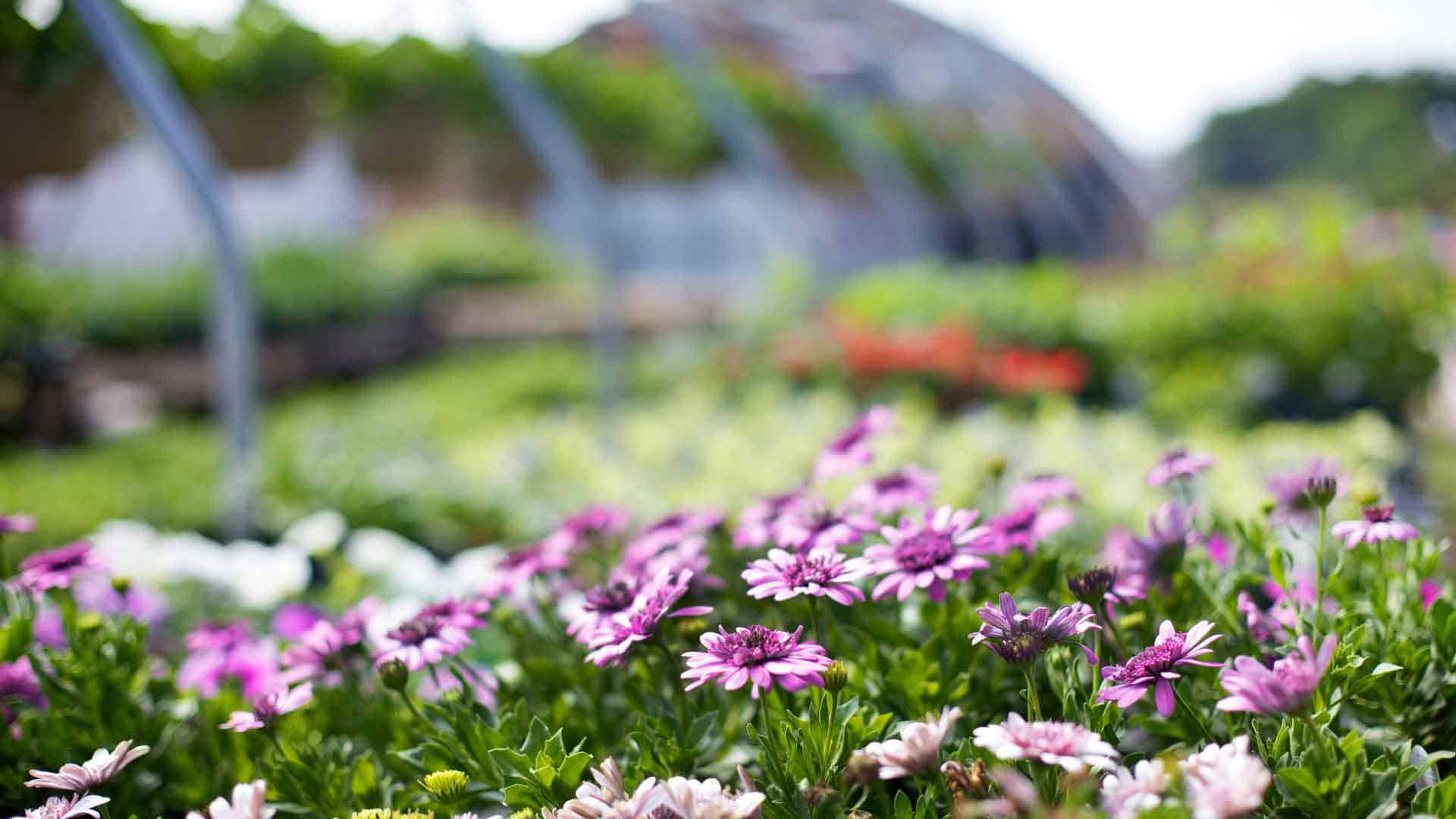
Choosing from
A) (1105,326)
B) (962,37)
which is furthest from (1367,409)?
(962,37)

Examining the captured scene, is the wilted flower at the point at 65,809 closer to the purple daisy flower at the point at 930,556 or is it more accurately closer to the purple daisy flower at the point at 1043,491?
the purple daisy flower at the point at 930,556

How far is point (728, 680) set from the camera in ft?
3.01

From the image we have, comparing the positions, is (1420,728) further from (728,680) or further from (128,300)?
(128,300)

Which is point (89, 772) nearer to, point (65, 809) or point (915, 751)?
point (65, 809)

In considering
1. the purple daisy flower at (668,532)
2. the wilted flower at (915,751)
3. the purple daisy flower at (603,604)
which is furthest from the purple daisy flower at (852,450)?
the wilted flower at (915,751)

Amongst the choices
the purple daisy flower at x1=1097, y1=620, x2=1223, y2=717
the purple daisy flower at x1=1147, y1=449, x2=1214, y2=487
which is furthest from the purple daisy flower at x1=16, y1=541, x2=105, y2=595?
the purple daisy flower at x1=1147, y1=449, x2=1214, y2=487

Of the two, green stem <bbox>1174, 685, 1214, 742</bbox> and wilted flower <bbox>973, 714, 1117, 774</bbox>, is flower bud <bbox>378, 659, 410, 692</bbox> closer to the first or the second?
wilted flower <bbox>973, 714, 1117, 774</bbox>

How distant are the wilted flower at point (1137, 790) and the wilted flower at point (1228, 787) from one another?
0.02m

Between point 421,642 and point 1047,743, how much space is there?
0.66 m

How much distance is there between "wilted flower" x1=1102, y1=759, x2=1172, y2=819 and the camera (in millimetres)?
795

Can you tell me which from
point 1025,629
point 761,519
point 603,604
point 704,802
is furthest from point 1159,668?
point 761,519

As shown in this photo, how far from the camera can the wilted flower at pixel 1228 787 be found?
0.73 metres

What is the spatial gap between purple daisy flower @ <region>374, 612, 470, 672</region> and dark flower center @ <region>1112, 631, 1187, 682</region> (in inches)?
25.5

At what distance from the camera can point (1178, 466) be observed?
55.5 inches
